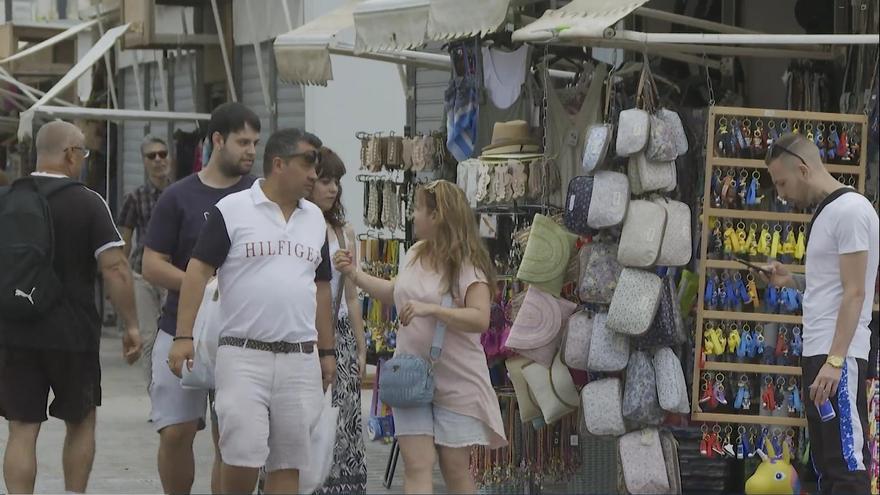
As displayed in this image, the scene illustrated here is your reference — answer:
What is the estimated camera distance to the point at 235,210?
6914 millimetres

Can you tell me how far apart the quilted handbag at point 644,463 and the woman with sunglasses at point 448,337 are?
1.22 metres

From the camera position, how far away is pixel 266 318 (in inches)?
268

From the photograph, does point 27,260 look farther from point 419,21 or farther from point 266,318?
point 419,21

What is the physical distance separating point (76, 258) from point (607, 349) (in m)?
2.61

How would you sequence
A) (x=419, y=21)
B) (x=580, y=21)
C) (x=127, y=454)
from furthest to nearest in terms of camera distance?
(x=127, y=454)
(x=419, y=21)
(x=580, y=21)

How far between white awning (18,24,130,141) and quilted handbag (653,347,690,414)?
396 inches

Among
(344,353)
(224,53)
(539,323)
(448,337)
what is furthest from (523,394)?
(224,53)

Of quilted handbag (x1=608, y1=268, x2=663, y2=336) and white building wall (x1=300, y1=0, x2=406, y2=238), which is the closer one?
quilted handbag (x1=608, y1=268, x2=663, y2=336)

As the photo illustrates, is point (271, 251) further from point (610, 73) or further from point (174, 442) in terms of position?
point (610, 73)

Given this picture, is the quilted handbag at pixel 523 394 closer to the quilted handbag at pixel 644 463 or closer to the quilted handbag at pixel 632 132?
the quilted handbag at pixel 644 463

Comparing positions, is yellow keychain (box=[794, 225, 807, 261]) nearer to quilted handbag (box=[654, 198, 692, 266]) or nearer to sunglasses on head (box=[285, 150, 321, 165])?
quilted handbag (box=[654, 198, 692, 266])

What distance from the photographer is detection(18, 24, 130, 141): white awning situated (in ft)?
56.1

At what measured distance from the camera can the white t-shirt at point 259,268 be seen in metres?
6.82

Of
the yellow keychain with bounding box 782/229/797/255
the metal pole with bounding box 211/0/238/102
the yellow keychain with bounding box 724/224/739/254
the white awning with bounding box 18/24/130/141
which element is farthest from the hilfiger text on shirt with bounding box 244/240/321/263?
the metal pole with bounding box 211/0/238/102
